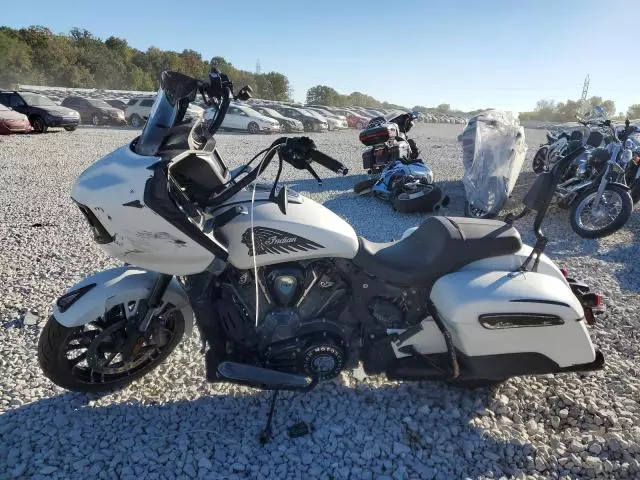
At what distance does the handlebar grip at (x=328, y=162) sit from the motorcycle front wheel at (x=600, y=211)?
17.4 ft

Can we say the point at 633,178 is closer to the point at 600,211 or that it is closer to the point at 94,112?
the point at 600,211

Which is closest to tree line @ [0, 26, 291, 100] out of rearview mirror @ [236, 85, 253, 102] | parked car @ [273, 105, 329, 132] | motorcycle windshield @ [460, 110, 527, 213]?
parked car @ [273, 105, 329, 132]

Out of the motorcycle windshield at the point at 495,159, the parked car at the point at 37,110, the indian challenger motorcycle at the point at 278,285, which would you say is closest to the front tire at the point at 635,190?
the motorcycle windshield at the point at 495,159

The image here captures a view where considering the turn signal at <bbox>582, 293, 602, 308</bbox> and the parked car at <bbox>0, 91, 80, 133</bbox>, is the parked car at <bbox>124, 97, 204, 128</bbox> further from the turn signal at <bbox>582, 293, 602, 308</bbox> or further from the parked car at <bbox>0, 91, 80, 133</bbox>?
the turn signal at <bbox>582, 293, 602, 308</bbox>

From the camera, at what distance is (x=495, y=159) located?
21.7ft

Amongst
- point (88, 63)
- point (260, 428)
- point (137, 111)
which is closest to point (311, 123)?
point (137, 111)

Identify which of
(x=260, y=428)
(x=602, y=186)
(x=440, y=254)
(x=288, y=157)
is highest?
(x=288, y=157)

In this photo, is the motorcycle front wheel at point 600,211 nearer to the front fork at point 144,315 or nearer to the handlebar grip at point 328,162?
the handlebar grip at point 328,162

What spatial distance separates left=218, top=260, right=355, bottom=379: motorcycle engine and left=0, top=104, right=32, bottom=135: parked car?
48.6ft

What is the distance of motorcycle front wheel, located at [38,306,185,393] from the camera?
2.45 m

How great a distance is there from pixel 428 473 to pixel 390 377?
0.53 metres

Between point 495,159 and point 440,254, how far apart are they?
15.8 feet

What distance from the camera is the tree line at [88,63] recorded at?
4359 centimetres

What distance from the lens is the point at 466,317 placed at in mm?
2289
